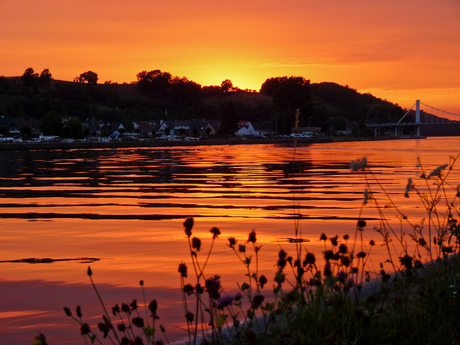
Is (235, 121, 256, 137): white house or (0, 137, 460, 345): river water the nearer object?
(0, 137, 460, 345): river water

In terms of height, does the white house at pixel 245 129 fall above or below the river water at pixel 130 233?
above

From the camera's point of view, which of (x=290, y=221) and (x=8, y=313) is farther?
(x=290, y=221)

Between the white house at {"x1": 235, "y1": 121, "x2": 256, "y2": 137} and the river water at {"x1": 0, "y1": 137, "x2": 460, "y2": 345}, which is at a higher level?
the white house at {"x1": 235, "y1": 121, "x2": 256, "y2": 137}

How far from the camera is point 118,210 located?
15789mm

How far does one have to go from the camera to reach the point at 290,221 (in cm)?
1345

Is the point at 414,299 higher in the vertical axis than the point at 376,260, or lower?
higher

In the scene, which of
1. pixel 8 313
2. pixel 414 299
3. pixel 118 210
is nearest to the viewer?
pixel 414 299

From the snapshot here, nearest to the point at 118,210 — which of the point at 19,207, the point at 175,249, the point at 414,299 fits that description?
the point at 19,207

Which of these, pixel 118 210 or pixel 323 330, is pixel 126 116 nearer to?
pixel 118 210

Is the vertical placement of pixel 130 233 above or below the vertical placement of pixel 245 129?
below

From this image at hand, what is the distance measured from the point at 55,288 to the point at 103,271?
3.27 feet

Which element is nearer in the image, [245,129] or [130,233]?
[130,233]

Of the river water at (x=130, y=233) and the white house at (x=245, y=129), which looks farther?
the white house at (x=245, y=129)

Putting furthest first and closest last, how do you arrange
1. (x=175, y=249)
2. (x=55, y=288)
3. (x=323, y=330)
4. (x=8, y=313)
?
1. (x=175, y=249)
2. (x=55, y=288)
3. (x=8, y=313)
4. (x=323, y=330)
